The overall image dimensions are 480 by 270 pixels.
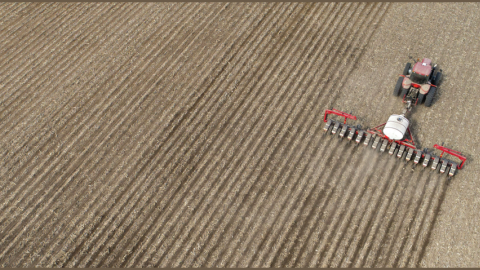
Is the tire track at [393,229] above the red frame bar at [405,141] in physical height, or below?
below

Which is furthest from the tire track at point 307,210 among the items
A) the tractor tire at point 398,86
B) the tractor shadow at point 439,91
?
the tractor shadow at point 439,91

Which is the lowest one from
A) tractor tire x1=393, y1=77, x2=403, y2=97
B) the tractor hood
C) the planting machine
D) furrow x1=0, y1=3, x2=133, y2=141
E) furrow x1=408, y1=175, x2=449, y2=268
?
furrow x1=0, y1=3, x2=133, y2=141

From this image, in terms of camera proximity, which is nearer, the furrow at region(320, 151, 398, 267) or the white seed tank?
the furrow at region(320, 151, 398, 267)

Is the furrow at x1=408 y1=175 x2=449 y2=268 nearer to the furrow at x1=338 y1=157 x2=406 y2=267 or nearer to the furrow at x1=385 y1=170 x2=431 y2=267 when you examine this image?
the furrow at x1=385 y1=170 x2=431 y2=267

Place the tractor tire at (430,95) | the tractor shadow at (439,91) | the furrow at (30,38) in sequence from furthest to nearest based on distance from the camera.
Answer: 1. the furrow at (30,38)
2. the tractor shadow at (439,91)
3. the tractor tire at (430,95)

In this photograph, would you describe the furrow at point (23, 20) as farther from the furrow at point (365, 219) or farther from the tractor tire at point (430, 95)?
the tractor tire at point (430, 95)

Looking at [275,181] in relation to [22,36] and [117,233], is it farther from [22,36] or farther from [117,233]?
[22,36]

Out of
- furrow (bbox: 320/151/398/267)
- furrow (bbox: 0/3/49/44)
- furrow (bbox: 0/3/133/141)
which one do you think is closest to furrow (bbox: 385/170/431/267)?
furrow (bbox: 320/151/398/267)

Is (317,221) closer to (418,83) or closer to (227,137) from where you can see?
(227,137)
